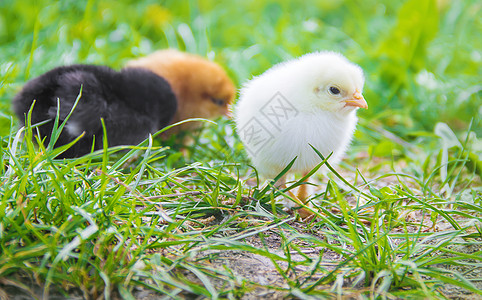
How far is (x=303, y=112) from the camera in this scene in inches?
75.2

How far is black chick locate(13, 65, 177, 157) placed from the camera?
7.32ft

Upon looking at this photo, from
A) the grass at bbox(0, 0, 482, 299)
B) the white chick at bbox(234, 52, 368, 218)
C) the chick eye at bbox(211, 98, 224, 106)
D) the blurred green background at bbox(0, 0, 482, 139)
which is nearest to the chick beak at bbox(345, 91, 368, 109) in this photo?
the white chick at bbox(234, 52, 368, 218)

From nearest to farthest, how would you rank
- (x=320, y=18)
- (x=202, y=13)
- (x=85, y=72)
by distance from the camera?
(x=85, y=72)
(x=202, y=13)
(x=320, y=18)

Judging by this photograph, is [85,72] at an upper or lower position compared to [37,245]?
upper

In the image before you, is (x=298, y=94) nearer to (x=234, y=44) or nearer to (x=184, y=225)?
(x=184, y=225)

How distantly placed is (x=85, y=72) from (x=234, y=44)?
97.6 inches

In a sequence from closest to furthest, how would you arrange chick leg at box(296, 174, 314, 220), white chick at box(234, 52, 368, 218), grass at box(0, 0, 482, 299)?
1. grass at box(0, 0, 482, 299)
2. white chick at box(234, 52, 368, 218)
3. chick leg at box(296, 174, 314, 220)

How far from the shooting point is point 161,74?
303 centimetres

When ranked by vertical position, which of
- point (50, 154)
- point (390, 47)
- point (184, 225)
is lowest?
point (184, 225)

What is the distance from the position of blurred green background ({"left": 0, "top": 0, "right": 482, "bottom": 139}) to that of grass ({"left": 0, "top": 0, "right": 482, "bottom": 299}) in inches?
0.8

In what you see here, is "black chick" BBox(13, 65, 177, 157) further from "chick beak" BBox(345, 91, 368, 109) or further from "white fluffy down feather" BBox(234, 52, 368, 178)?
"chick beak" BBox(345, 91, 368, 109)

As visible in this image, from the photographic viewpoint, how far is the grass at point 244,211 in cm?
139

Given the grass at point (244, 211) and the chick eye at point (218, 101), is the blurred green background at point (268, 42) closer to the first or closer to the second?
the grass at point (244, 211)

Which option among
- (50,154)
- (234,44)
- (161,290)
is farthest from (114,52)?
(161,290)
